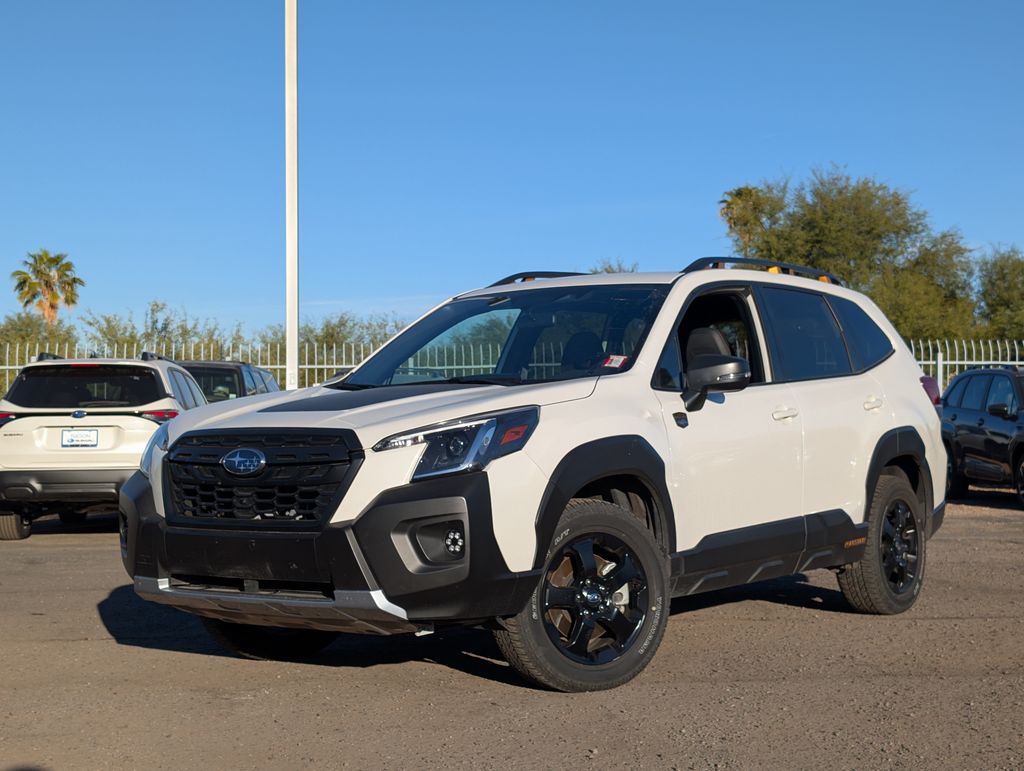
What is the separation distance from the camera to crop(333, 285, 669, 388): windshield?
20.8 feet

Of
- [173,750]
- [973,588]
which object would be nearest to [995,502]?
[973,588]

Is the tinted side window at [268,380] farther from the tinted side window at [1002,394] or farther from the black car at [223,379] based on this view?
the tinted side window at [1002,394]

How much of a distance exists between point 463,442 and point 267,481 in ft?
2.69

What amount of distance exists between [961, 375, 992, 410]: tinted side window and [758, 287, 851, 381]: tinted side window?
28.4 feet

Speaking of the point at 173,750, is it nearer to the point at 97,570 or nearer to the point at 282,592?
the point at 282,592

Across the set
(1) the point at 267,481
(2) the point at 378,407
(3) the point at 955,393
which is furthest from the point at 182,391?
(3) the point at 955,393

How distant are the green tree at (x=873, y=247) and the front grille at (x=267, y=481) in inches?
1572

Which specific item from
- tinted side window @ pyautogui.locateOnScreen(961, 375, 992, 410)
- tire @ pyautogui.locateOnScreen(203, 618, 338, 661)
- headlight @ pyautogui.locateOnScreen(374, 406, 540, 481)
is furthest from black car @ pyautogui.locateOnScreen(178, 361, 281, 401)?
headlight @ pyautogui.locateOnScreen(374, 406, 540, 481)

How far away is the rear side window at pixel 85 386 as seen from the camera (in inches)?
469

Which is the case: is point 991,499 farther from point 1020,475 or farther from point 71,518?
point 71,518

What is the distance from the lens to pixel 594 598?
5.69 meters

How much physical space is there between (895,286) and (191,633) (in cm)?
4069

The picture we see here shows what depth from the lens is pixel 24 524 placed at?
1252 centimetres

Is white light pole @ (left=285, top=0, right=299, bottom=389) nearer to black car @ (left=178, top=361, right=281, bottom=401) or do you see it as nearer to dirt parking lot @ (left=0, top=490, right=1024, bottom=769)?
black car @ (left=178, top=361, right=281, bottom=401)
